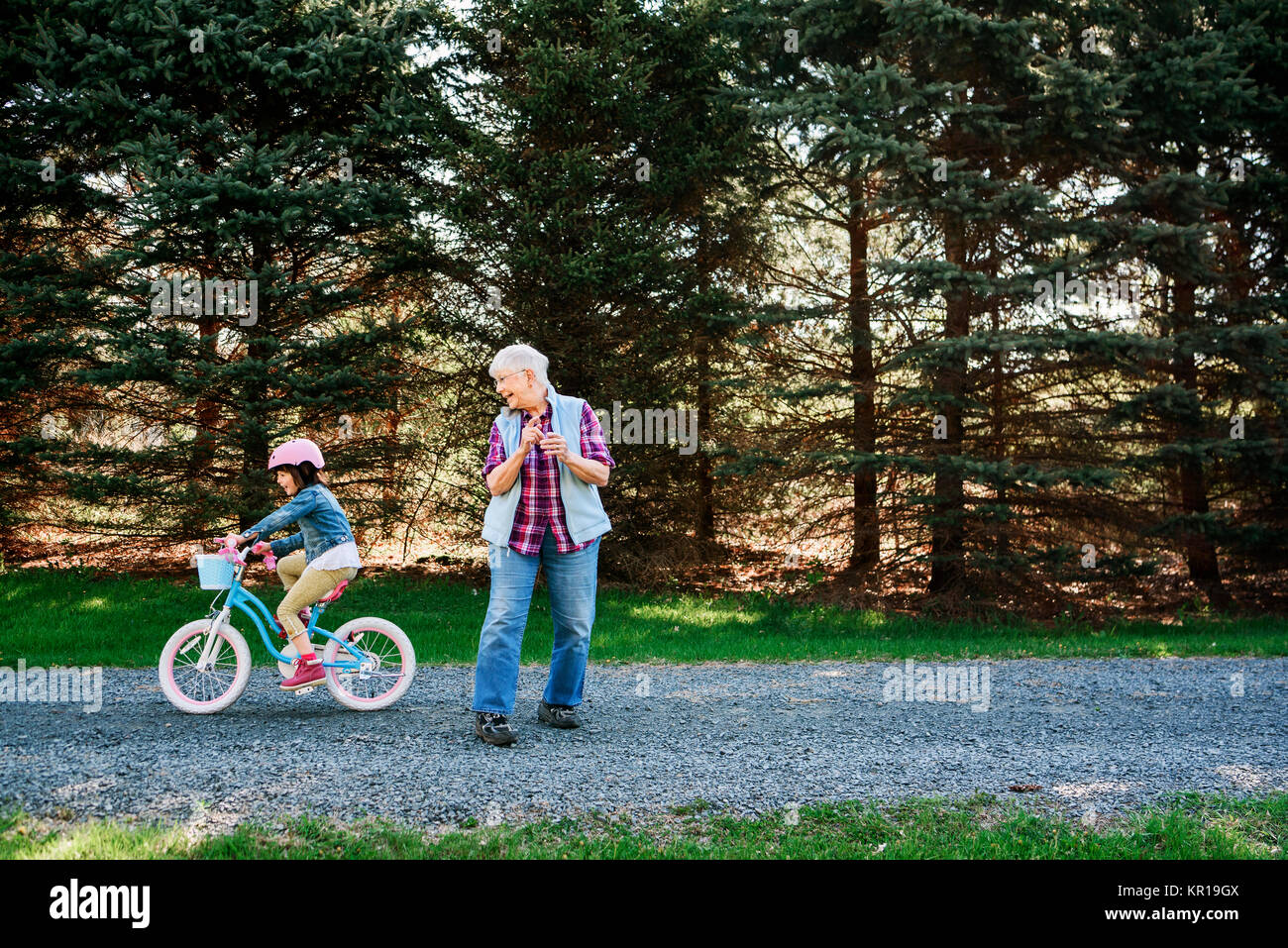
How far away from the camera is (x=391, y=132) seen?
A: 11.1m

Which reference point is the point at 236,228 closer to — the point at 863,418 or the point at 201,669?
the point at 201,669

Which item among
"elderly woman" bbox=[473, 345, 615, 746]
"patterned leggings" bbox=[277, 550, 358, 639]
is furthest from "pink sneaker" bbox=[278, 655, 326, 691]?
"elderly woman" bbox=[473, 345, 615, 746]

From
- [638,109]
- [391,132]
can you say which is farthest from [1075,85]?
[391,132]

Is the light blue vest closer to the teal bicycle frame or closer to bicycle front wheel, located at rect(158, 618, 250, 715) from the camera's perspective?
the teal bicycle frame

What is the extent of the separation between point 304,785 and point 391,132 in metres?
9.04

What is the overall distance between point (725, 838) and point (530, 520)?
204cm

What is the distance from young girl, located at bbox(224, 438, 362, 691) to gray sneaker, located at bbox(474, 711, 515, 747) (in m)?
1.30

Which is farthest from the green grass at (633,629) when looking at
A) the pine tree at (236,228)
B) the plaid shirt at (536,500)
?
the plaid shirt at (536,500)

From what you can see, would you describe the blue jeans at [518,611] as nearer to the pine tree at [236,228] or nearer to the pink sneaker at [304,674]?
the pink sneaker at [304,674]

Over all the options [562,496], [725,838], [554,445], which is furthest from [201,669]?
[725,838]

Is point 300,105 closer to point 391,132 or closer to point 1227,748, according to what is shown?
point 391,132

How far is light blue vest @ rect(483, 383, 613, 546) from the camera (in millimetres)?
5020

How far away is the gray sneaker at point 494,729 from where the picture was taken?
4.90m

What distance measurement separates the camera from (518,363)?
16.3 ft
